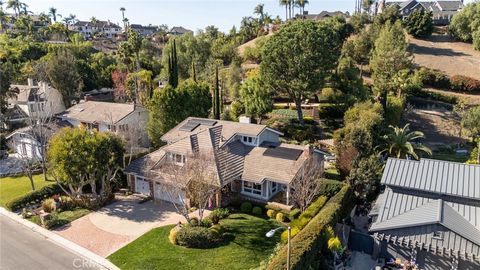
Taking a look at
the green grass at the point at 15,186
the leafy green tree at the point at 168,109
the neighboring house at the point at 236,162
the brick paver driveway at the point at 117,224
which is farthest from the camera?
the leafy green tree at the point at 168,109

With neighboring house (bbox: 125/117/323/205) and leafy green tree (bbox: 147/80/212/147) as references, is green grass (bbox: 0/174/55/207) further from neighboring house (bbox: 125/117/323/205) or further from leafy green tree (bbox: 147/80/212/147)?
leafy green tree (bbox: 147/80/212/147)

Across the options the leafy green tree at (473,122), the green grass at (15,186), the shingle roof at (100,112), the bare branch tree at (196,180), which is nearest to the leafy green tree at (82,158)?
the bare branch tree at (196,180)

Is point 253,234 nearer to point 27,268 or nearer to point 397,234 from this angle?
point 397,234

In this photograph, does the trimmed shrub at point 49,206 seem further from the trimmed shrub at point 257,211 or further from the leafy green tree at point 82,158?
the trimmed shrub at point 257,211

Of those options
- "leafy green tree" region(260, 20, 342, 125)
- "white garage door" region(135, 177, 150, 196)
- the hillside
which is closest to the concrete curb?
"white garage door" region(135, 177, 150, 196)

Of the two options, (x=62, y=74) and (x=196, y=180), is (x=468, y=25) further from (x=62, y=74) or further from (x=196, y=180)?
(x=62, y=74)

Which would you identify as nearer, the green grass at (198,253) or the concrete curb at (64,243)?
the green grass at (198,253)
